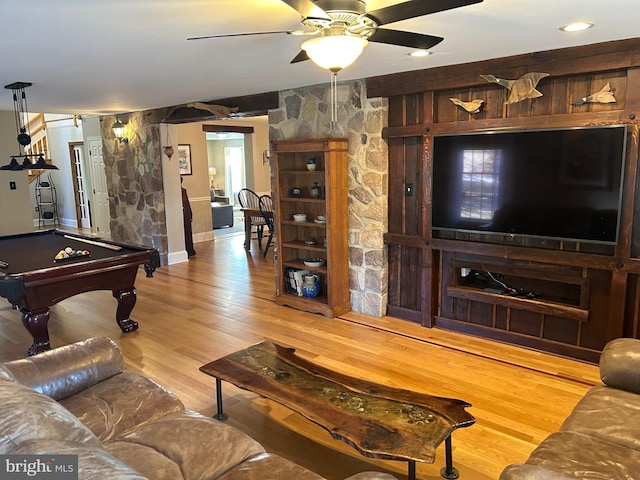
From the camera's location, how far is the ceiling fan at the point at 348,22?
185cm

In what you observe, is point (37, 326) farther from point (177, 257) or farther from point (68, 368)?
point (177, 257)

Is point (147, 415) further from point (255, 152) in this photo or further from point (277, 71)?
point (255, 152)

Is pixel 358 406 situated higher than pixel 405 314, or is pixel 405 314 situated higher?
pixel 358 406

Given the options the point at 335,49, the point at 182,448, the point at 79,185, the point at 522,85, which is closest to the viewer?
the point at 182,448

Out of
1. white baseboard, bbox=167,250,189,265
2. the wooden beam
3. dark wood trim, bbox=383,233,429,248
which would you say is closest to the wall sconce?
the wooden beam

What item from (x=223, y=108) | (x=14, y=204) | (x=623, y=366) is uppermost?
(x=223, y=108)

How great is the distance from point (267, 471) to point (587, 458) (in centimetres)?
116

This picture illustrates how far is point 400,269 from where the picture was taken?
452 cm

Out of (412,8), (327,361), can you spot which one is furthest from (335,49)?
(327,361)

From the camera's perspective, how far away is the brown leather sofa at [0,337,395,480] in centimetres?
125

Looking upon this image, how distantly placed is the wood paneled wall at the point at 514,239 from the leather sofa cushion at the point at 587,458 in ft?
6.14

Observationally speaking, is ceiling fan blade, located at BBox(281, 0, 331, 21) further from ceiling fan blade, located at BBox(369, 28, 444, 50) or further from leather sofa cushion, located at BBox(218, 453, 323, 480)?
leather sofa cushion, located at BBox(218, 453, 323, 480)

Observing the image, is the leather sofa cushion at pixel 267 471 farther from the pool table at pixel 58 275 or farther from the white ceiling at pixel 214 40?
the pool table at pixel 58 275

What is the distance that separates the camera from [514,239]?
12.3 ft
